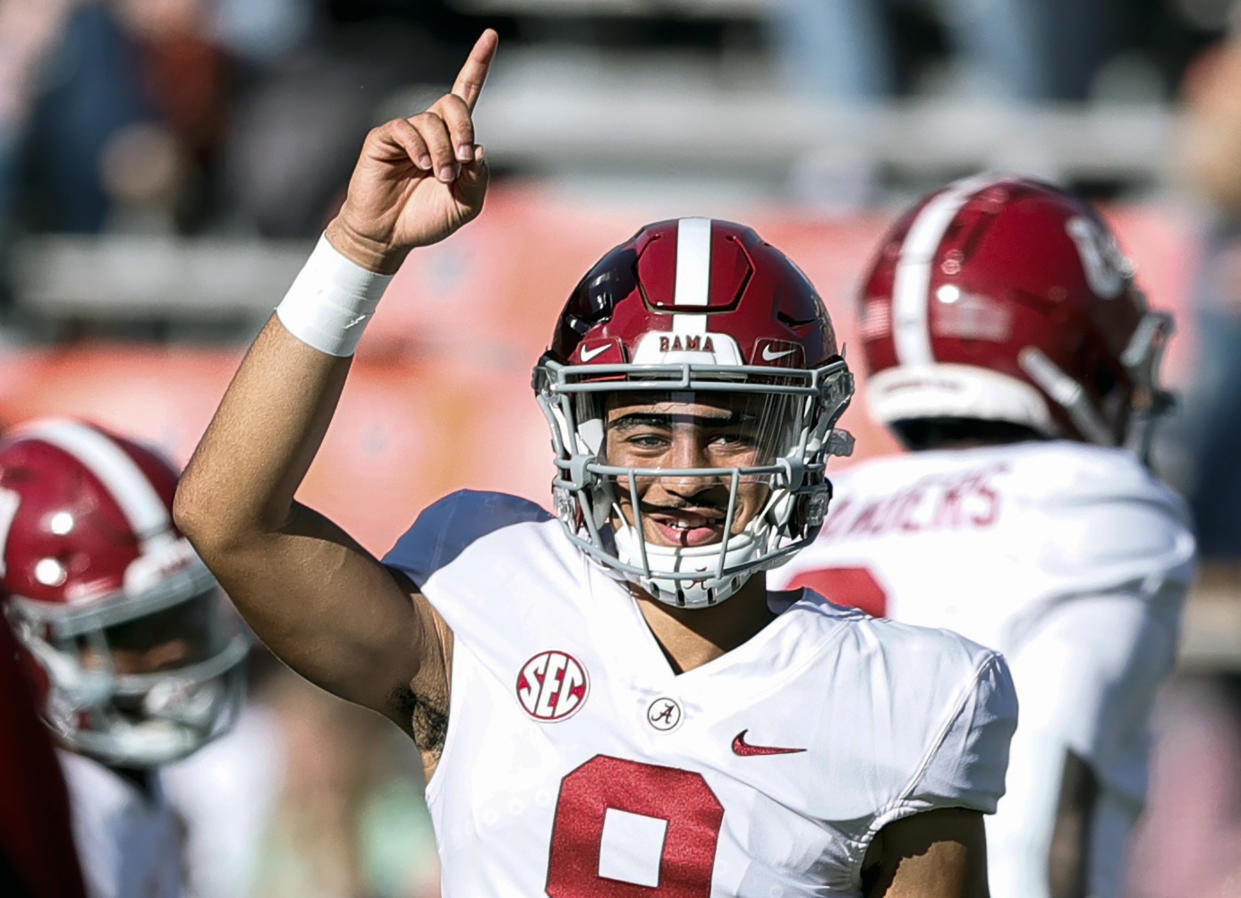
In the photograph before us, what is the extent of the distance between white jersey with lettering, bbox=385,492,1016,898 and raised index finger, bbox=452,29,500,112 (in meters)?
0.58

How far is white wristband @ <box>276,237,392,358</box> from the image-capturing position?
2.27m

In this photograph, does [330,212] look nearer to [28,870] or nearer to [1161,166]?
[1161,166]

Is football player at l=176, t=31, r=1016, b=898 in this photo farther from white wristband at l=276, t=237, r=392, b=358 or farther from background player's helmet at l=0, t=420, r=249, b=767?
background player's helmet at l=0, t=420, r=249, b=767

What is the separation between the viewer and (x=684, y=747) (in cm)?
229

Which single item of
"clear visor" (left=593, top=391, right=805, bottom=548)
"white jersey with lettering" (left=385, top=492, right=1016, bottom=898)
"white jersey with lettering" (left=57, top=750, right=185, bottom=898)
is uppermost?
"clear visor" (left=593, top=391, right=805, bottom=548)

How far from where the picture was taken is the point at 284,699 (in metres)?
5.73

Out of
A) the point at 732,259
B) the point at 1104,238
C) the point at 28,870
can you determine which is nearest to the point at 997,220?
the point at 1104,238

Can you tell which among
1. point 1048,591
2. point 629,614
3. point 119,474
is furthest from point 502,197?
point 629,614

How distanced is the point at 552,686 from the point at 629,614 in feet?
0.46

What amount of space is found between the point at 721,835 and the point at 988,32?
5.09m

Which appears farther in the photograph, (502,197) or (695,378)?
(502,197)

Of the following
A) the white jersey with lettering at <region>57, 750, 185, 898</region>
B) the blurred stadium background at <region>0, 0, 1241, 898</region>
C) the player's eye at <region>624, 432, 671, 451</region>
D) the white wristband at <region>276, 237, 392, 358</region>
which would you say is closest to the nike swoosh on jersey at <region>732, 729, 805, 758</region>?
the player's eye at <region>624, 432, 671, 451</region>

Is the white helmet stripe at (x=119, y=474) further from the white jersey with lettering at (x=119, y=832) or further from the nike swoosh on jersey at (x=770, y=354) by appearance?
the nike swoosh on jersey at (x=770, y=354)

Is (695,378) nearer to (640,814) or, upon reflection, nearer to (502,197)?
(640,814)
